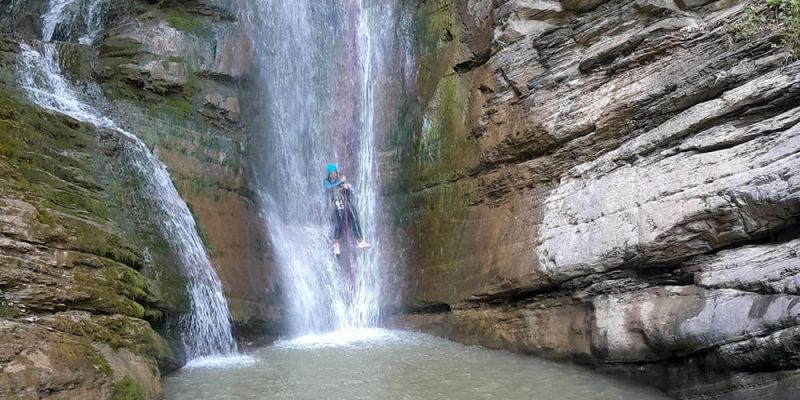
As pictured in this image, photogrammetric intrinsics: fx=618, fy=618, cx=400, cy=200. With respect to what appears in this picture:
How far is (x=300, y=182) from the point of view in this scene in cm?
1231

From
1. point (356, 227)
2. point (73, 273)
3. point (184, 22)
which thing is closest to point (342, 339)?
point (356, 227)

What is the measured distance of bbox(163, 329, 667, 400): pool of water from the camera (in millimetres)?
6559

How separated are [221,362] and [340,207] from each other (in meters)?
4.11

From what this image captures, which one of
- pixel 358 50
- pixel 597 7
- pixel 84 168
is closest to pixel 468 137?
pixel 597 7

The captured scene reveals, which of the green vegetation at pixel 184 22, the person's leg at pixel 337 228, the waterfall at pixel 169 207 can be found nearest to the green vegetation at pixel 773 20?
the person's leg at pixel 337 228

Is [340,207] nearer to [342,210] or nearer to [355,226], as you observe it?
[342,210]

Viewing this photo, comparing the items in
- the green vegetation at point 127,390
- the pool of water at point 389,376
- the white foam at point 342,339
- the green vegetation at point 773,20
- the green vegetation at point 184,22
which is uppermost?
the green vegetation at point 184,22

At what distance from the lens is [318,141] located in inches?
503

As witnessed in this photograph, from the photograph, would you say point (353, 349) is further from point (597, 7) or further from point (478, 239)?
point (597, 7)

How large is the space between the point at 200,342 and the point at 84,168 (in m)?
2.78

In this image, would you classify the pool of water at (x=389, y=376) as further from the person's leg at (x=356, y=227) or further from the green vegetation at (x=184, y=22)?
the green vegetation at (x=184, y=22)

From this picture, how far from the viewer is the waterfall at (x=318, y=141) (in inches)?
442

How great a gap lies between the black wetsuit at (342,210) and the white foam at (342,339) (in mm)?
1833

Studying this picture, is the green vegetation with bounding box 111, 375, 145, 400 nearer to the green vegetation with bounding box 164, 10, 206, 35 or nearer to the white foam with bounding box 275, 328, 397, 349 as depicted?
the white foam with bounding box 275, 328, 397, 349
